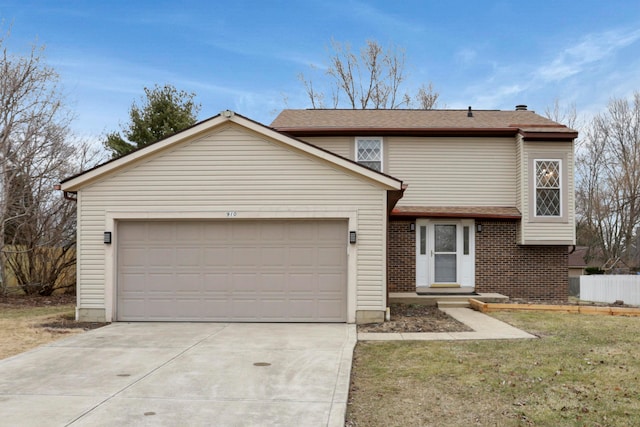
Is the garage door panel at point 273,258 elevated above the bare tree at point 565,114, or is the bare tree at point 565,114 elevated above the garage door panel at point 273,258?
the bare tree at point 565,114

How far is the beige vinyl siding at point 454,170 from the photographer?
16.4 meters

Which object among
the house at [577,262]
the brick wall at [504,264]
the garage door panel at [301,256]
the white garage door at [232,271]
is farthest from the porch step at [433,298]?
the house at [577,262]

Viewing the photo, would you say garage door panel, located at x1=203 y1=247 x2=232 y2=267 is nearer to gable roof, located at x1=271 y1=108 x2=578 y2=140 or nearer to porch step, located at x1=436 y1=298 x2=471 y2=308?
gable roof, located at x1=271 y1=108 x2=578 y2=140

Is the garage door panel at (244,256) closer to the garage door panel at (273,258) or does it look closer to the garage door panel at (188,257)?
the garage door panel at (273,258)

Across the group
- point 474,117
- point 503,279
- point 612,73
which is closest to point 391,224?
point 503,279

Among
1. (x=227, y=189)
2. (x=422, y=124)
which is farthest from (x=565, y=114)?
(x=227, y=189)

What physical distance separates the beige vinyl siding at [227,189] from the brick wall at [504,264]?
4.74 metres

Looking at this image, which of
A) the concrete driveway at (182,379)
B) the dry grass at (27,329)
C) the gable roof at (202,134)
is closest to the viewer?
the concrete driveway at (182,379)

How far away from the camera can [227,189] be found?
11656mm

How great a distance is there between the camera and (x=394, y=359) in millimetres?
8086

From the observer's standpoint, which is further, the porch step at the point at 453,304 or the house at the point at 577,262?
the house at the point at 577,262

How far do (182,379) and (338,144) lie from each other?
10679 millimetres

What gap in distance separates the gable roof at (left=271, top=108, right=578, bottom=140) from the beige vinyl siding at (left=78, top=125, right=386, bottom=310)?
495 cm

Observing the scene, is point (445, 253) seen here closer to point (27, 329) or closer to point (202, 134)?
point (202, 134)
